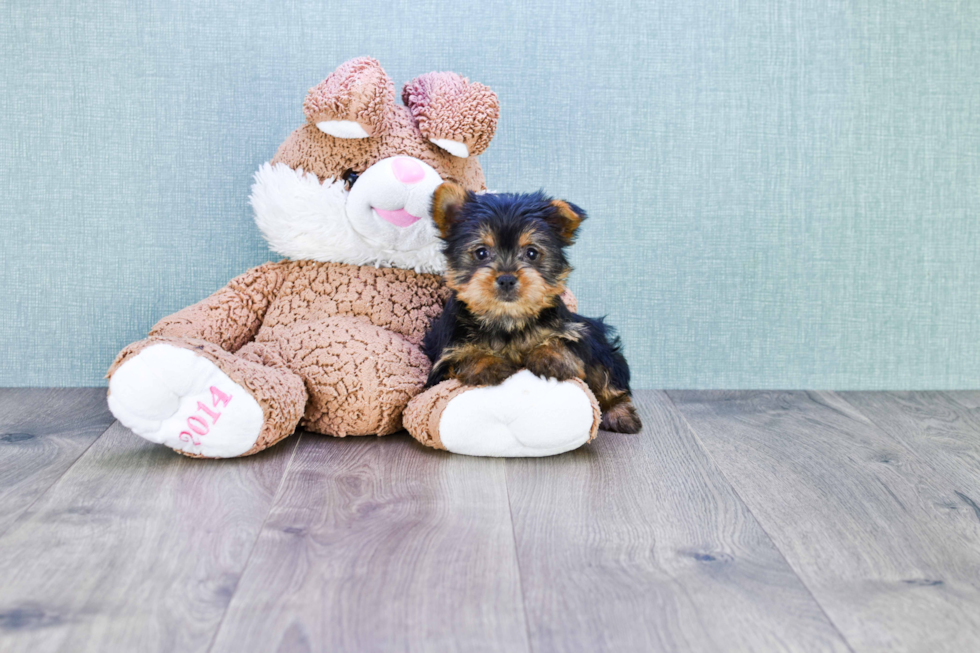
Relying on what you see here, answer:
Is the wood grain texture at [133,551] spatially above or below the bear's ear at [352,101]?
below

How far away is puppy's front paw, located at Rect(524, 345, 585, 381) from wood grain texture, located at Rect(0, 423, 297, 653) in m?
0.52

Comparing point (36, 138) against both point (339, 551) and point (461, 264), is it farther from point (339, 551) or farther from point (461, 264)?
point (339, 551)

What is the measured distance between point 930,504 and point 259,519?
3.72ft

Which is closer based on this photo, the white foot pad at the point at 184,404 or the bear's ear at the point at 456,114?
the white foot pad at the point at 184,404

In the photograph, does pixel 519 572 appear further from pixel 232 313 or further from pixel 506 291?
pixel 232 313

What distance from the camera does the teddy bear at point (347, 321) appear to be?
4.93 feet

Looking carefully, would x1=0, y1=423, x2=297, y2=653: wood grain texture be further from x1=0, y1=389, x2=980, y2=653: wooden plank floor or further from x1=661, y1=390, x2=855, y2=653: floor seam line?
x1=661, y1=390, x2=855, y2=653: floor seam line

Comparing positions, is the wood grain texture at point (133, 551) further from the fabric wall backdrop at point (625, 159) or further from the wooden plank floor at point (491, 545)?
the fabric wall backdrop at point (625, 159)

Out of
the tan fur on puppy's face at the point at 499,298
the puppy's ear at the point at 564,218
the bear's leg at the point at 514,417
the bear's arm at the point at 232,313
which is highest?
the puppy's ear at the point at 564,218

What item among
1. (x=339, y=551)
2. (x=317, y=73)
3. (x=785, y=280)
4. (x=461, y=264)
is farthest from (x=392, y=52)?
(x=339, y=551)

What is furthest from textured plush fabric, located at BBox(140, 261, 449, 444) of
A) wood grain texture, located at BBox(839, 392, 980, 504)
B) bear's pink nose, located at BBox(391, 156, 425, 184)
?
wood grain texture, located at BBox(839, 392, 980, 504)

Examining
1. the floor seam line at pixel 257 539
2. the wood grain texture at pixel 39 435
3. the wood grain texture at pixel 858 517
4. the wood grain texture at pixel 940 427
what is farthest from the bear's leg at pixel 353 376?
the wood grain texture at pixel 940 427

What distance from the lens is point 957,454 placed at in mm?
1735

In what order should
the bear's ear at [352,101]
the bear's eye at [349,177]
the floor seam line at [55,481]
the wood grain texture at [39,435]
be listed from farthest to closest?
1. the bear's eye at [349,177]
2. the bear's ear at [352,101]
3. the wood grain texture at [39,435]
4. the floor seam line at [55,481]
